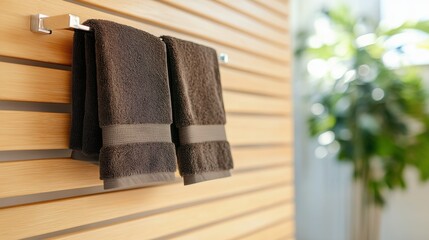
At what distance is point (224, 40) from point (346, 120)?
1312mm

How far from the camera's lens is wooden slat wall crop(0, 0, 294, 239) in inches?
39.3

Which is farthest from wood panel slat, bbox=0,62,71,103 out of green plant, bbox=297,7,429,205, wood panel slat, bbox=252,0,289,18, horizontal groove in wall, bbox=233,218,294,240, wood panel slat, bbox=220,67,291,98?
green plant, bbox=297,7,429,205

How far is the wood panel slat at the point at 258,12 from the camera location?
1738 mm

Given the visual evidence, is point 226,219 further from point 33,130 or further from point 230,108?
point 33,130

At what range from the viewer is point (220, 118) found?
4.61 ft

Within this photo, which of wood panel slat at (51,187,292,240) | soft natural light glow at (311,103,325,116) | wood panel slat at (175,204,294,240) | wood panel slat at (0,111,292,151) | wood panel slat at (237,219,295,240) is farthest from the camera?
soft natural light glow at (311,103,325,116)

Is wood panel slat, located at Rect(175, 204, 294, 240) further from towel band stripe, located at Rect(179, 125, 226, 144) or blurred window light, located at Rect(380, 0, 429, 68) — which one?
blurred window light, located at Rect(380, 0, 429, 68)

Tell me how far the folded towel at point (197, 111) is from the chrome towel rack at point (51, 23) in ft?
1.00

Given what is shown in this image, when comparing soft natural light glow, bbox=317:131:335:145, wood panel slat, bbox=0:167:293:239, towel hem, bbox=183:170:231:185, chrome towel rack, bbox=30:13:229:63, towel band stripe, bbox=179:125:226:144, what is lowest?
wood panel slat, bbox=0:167:293:239

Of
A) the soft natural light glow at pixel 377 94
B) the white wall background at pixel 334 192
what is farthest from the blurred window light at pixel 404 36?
the soft natural light glow at pixel 377 94

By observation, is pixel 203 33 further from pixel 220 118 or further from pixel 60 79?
pixel 60 79

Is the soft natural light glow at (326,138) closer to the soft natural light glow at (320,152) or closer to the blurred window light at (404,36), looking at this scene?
the soft natural light glow at (320,152)

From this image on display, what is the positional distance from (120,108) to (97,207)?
28 cm

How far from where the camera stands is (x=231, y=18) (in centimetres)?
171
